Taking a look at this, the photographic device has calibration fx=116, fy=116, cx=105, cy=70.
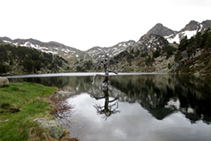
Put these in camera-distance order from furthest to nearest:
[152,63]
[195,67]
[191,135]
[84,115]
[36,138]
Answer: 1. [152,63]
2. [195,67]
3. [84,115]
4. [191,135]
5. [36,138]

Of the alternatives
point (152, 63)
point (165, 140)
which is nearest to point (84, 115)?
point (165, 140)

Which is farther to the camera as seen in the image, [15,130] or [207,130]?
[207,130]

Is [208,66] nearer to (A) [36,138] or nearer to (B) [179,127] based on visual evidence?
(B) [179,127]

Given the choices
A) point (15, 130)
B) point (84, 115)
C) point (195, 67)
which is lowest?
point (84, 115)

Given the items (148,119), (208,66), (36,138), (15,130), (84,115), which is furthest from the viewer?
(208,66)

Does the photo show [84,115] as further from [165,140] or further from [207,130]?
[207,130]

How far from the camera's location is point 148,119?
46.8 feet

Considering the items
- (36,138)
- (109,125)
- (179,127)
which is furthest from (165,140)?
(36,138)

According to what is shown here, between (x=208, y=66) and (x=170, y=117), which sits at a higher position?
(x=208, y=66)

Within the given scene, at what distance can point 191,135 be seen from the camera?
10.4m

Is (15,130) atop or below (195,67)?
below

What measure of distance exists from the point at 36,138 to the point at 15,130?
2875 millimetres

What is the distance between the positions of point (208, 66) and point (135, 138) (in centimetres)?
9428

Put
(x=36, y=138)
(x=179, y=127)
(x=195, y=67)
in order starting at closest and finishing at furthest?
(x=36, y=138) < (x=179, y=127) < (x=195, y=67)
